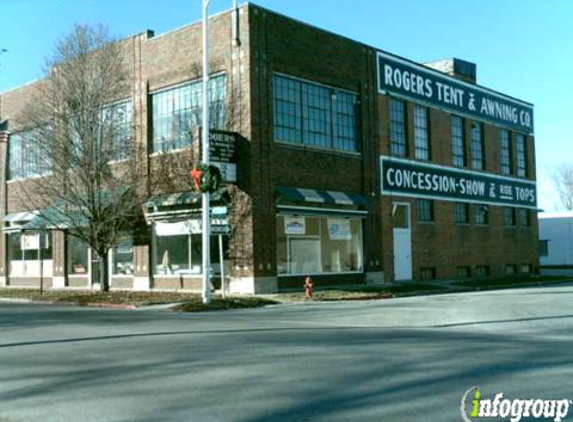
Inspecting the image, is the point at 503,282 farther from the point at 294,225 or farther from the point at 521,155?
the point at 294,225

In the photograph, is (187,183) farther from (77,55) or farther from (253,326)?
(253,326)

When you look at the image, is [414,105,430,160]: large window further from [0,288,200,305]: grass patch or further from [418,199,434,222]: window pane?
[0,288,200,305]: grass patch

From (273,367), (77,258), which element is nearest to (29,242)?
(77,258)

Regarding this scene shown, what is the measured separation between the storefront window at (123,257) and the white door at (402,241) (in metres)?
12.3

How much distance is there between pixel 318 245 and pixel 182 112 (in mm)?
7999

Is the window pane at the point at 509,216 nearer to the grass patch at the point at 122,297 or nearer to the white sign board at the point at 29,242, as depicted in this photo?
the grass patch at the point at 122,297

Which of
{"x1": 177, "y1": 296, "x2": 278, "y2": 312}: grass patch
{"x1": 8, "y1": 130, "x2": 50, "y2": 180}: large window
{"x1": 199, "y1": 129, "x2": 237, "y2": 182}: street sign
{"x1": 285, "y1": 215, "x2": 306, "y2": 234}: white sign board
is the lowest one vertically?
{"x1": 177, "y1": 296, "x2": 278, "y2": 312}: grass patch

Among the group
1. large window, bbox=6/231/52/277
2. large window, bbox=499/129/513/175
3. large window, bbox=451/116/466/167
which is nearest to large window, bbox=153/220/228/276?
large window, bbox=6/231/52/277

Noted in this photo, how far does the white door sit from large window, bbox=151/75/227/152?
1031 centimetres

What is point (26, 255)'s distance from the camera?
37.2 meters

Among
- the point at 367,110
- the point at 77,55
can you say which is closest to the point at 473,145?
the point at 367,110

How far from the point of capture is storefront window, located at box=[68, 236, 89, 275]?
33.4 metres

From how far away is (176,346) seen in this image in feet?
38.7

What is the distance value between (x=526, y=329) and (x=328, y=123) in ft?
53.9
